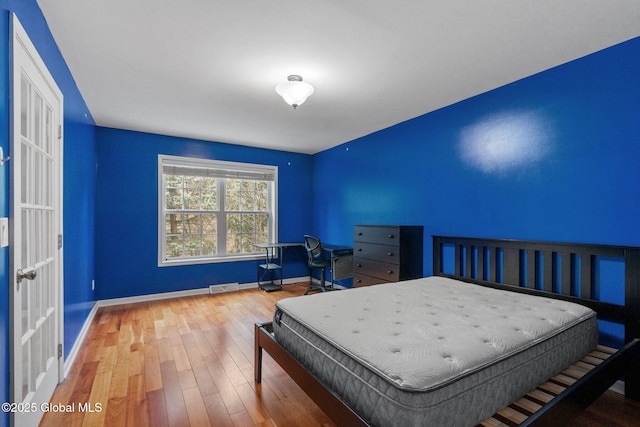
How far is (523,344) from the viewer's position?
56.7 inches

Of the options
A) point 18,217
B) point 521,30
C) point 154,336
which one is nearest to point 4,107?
point 18,217

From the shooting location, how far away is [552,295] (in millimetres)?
2303

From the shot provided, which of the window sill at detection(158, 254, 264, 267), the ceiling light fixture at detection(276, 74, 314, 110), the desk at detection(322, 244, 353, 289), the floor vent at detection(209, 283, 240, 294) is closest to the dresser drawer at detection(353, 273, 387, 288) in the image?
the desk at detection(322, 244, 353, 289)

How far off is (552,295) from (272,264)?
3.82 metres

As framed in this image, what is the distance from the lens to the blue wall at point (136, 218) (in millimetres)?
4039

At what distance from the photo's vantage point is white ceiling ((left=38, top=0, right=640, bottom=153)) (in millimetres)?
1743

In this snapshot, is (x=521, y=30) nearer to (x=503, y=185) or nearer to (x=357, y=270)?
(x=503, y=185)

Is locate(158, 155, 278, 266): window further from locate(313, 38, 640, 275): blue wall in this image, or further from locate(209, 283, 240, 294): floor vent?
locate(313, 38, 640, 275): blue wall

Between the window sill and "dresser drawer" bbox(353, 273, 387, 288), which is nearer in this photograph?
"dresser drawer" bbox(353, 273, 387, 288)

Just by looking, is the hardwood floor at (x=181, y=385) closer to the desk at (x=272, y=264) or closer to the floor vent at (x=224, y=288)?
the floor vent at (x=224, y=288)

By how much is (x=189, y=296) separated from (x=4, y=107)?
3.71 meters

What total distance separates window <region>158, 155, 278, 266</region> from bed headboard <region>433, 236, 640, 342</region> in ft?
10.5

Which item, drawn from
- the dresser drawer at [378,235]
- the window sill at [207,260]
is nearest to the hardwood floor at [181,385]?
the window sill at [207,260]

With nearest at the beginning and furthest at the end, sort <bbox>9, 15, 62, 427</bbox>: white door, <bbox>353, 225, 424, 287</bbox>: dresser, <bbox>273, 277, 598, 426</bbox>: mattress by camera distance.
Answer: <bbox>273, 277, 598, 426</bbox>: mattress, <bbox>9, 15, 62, 427</bbox>: white door, <bbox>353, 225, 424, 287</bbox>: dresser
